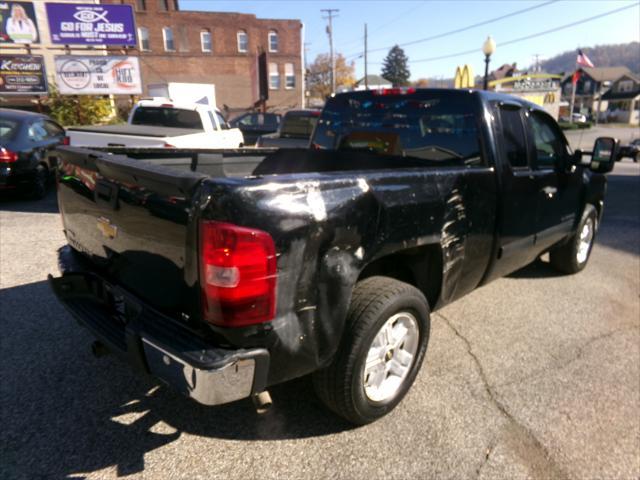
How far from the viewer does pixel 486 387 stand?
2.97m

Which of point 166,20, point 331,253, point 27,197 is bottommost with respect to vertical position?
point 27,197

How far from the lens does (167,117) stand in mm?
9328

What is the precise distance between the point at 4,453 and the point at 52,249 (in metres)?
3.65

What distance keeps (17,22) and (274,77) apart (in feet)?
85.9

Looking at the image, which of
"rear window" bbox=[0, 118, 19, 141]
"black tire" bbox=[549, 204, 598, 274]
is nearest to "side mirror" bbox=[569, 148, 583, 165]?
"black tire" bbox=[549, 204, 598, 274]

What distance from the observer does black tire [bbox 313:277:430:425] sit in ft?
7.46

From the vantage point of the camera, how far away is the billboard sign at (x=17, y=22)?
20.7 metres

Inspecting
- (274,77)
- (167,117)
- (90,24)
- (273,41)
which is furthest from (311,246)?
(273,41)

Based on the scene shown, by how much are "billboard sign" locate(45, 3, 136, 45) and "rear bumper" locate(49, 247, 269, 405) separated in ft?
71.6

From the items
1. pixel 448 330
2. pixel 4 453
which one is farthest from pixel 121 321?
pixel 448 330

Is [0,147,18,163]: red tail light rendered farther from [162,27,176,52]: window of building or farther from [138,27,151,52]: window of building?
[138,27,151,52]: window of building

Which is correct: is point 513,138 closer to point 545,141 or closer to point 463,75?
point 545,141

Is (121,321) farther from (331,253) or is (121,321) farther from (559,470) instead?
(559,470)

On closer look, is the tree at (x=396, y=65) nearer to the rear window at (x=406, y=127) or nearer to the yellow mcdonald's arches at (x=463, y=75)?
the yellow mcdonald's arches at (x=463, y=75)
